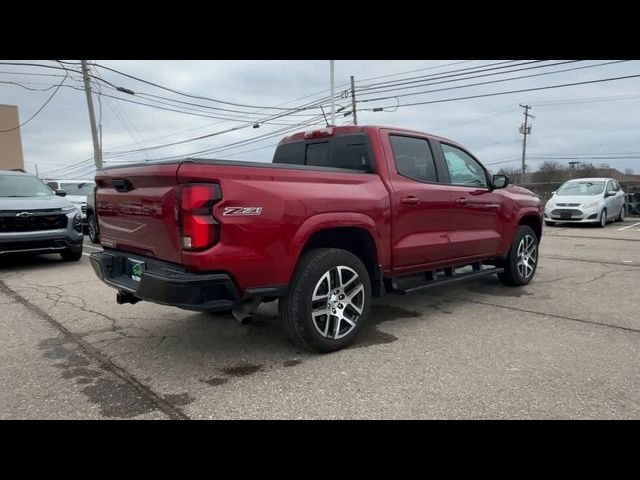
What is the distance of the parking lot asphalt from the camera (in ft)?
9.86

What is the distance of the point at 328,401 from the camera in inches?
121

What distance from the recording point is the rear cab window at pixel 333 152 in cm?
449

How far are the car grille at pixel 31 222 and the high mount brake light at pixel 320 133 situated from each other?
227 inches

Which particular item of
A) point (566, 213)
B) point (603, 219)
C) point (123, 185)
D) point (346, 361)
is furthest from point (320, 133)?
point (603, 219)

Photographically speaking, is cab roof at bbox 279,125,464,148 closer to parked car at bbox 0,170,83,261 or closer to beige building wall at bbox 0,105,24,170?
parked car at bbox 0,170,83,261

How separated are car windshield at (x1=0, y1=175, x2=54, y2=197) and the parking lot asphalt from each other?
3438 mm

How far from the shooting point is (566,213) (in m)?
15.3

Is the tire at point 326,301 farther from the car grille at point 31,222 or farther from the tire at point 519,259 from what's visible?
the car grille at point 31,222

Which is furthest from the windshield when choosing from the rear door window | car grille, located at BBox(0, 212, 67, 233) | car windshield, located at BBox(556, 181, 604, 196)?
car windshield, located at BBox(556, 181, 604, 196)

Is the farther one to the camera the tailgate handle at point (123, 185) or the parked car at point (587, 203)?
the parked car at point (587, 203)

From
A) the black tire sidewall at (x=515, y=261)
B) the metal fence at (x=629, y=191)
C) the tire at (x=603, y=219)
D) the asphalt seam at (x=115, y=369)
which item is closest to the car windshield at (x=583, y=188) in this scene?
the tire at (x=603, y=219)

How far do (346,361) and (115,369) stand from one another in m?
1.80

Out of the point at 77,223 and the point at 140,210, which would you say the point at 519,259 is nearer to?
the point at 140,210
